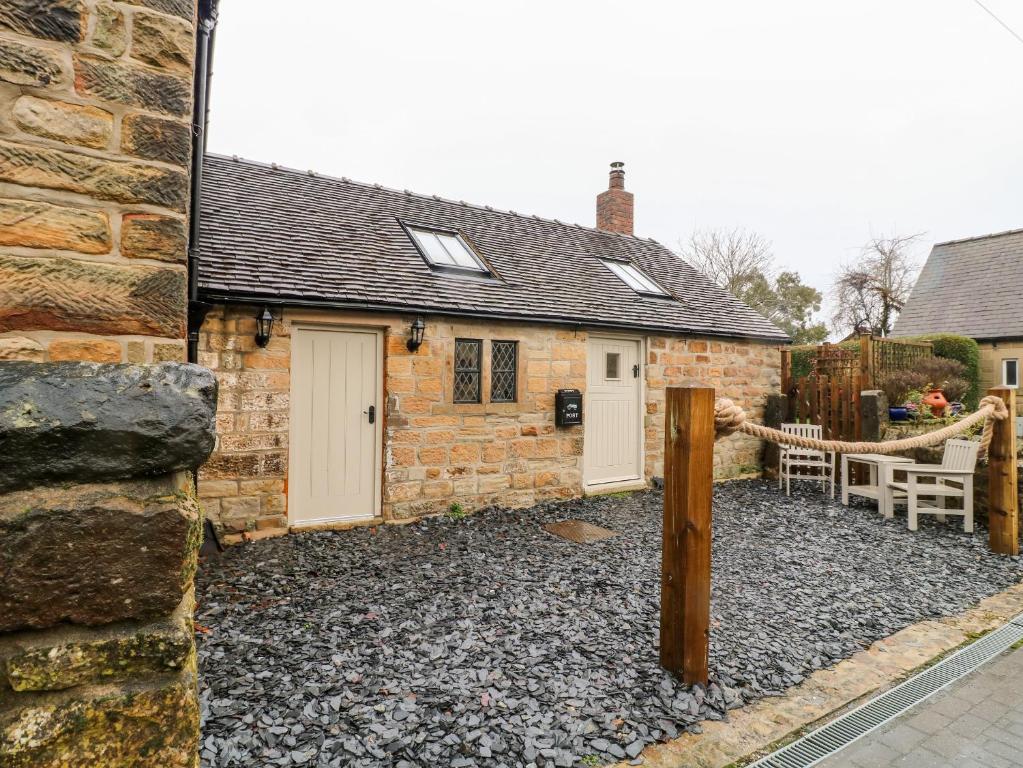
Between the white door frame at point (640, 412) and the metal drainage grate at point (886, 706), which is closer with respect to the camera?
the metal drainage grate at point (886, 706)

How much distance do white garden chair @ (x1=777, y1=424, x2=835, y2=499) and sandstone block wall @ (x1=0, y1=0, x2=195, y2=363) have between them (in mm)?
8548

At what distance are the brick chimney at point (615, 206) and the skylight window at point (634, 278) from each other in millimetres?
1969

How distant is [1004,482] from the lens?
519cm

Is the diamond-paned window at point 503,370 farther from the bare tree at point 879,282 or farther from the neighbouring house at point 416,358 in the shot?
the bare tree at point 879,282

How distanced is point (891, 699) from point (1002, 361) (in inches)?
682

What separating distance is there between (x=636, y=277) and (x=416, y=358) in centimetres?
552

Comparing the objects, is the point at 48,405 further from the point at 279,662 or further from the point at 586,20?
the point at 586,20

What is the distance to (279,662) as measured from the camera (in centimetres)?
313

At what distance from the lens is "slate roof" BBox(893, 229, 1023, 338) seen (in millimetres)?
15898

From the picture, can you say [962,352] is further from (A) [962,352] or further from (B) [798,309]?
(B) [798,309]

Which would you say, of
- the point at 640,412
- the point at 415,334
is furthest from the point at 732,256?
the point at 415,334

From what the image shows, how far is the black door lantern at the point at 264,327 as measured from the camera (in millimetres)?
5578

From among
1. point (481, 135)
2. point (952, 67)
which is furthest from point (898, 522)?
point (481, 135)

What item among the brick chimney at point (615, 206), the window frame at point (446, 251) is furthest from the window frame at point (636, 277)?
the window frame at point (446, 251)
